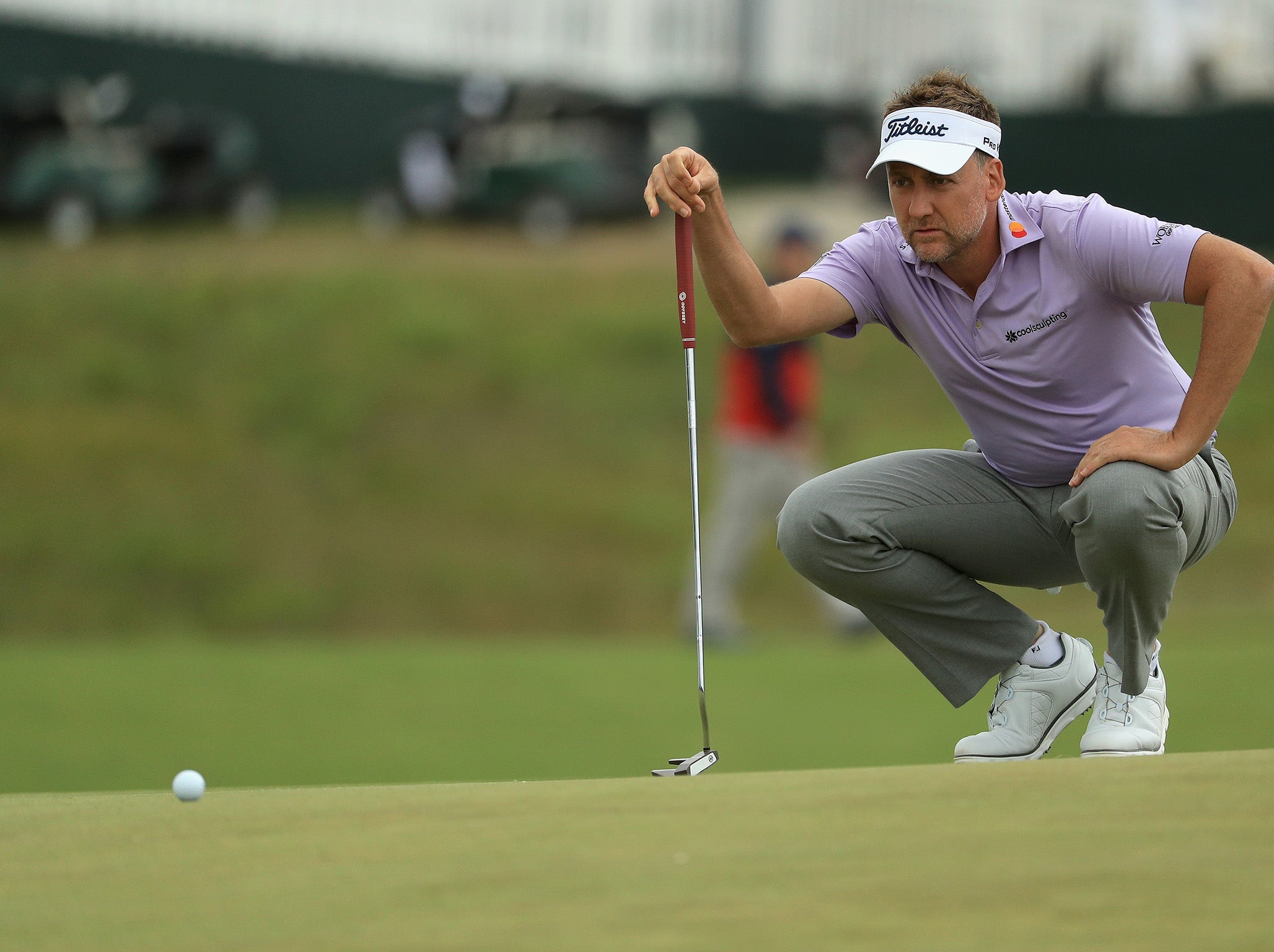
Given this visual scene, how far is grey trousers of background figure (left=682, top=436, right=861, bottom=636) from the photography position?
835 cm

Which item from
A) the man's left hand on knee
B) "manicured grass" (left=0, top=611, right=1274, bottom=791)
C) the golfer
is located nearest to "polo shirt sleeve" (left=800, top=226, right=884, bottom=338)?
the golfer

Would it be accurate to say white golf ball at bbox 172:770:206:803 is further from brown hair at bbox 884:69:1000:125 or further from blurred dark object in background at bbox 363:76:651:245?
blurred dark object in background at bbox 363:76:651:245

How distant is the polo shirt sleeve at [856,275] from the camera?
402cm

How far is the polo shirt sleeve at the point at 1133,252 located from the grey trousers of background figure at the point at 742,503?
4.60 m

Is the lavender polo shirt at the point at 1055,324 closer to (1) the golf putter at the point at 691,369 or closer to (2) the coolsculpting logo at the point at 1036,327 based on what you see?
(2) the coolsculpting logo at the point at 1036,327

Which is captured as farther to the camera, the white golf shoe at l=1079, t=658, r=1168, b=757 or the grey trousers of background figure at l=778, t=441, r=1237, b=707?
the grey trousers of background figure at l=778, t=441, r=1237, b=707

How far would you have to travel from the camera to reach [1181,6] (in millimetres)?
24406

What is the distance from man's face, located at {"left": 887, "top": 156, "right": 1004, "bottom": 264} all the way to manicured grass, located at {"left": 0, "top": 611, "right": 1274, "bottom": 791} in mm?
1989

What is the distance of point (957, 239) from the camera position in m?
3.76

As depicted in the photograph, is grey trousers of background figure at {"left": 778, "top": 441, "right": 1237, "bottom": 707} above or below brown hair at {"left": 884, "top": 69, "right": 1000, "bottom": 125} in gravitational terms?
below

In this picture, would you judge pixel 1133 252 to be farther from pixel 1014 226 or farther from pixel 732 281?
pixel 732 281

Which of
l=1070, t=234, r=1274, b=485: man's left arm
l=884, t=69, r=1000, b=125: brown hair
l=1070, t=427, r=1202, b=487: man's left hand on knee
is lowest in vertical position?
l=1070, t=427, r=1202, b=487: man's left hand on knee

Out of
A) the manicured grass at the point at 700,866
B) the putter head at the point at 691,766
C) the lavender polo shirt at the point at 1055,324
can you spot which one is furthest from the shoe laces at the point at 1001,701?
the manicured grass at the point at 700,866

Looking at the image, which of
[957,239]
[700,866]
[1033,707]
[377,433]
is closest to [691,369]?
[957,239]
